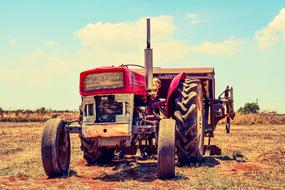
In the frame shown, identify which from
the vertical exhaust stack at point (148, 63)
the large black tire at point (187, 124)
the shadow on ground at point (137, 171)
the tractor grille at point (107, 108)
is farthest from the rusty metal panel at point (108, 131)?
the vertical exhaust stack at point (148, 63)

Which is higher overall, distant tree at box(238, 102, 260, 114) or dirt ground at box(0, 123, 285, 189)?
distant tree at box(238, 102, 260, 114)

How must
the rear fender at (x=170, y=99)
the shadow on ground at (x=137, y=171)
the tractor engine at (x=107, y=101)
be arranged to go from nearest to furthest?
the shadow on ground at (x=137, y=171)
the tractor engine at (x=107, y=101)
the rear fender at (x=170, y=99)

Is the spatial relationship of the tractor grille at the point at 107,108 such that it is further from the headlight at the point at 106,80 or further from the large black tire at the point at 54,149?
the large black tire at the point at 54,149

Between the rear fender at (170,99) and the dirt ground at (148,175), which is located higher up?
the rear fender at (170,99)

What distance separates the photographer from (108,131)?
8031 mm

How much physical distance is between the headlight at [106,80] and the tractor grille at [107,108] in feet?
0.73

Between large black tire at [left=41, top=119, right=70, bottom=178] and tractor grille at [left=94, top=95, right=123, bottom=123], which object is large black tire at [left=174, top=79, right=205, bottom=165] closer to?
tractor grille at [left=94, top=95, right=123, bottom=123]

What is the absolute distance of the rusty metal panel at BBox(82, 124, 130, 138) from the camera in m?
8.00

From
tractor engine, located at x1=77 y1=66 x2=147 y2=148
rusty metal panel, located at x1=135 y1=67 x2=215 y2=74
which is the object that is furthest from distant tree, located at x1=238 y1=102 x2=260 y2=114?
tractor engine, located at x1=77 y1=66 x2=147 y2=148

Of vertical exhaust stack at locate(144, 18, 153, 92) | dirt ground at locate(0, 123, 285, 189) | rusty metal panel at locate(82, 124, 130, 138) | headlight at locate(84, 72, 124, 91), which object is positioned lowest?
dirt ground at locate(0, 123, 285, 189)

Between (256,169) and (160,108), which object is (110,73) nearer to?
(160,108)

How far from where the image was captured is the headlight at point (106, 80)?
27.5 feet

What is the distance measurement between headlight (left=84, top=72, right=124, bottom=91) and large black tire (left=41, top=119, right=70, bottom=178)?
3.36ft

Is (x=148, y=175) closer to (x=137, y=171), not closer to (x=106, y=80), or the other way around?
(x=137, y=171)
